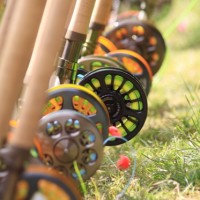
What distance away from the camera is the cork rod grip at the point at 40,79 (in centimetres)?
144

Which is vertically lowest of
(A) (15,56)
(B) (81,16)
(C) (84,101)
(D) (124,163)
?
(D) (124,163)

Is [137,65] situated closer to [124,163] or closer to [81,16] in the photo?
[81,16]

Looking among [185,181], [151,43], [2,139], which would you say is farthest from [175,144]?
[151,43]

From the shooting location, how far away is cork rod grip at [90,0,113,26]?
9.35 ft

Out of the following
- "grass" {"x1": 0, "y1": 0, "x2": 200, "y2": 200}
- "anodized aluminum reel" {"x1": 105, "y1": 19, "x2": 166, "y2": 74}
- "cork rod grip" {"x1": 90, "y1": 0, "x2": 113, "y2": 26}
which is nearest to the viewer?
"grass" {"x1": 0, "y1": 0, "x2": 200, "y2": 200}

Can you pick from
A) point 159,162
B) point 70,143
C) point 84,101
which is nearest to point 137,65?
point 159,162

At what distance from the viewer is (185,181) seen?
1990 mm

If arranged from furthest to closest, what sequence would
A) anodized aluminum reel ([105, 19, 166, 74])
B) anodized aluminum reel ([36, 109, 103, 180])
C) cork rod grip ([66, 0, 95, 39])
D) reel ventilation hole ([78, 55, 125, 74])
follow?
anodized aluminum reel ([105, 19, 166, 74]), reel ventilation hole ([78, 55, 125, 74]), cork rod grip ([66, 0, 95, 39]), anodized aluminum reel ([36, 109, 103, 180])

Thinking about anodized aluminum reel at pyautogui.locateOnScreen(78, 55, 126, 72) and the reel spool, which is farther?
anodized aluminum reel at pyautogui.locateOnScreen(78, 55, 126, 72)

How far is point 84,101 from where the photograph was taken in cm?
194

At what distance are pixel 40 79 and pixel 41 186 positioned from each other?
0.81ft

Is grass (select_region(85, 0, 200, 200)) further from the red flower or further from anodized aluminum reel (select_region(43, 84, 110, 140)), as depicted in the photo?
anodized aluminum reel (select_region(43, 84, 110, 140))

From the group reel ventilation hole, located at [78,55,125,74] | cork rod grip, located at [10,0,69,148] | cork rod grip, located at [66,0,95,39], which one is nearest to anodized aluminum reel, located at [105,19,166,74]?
reel ventilation hole, located at [78,55,125,74]

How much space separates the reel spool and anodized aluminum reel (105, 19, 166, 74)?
1072 millimetres
